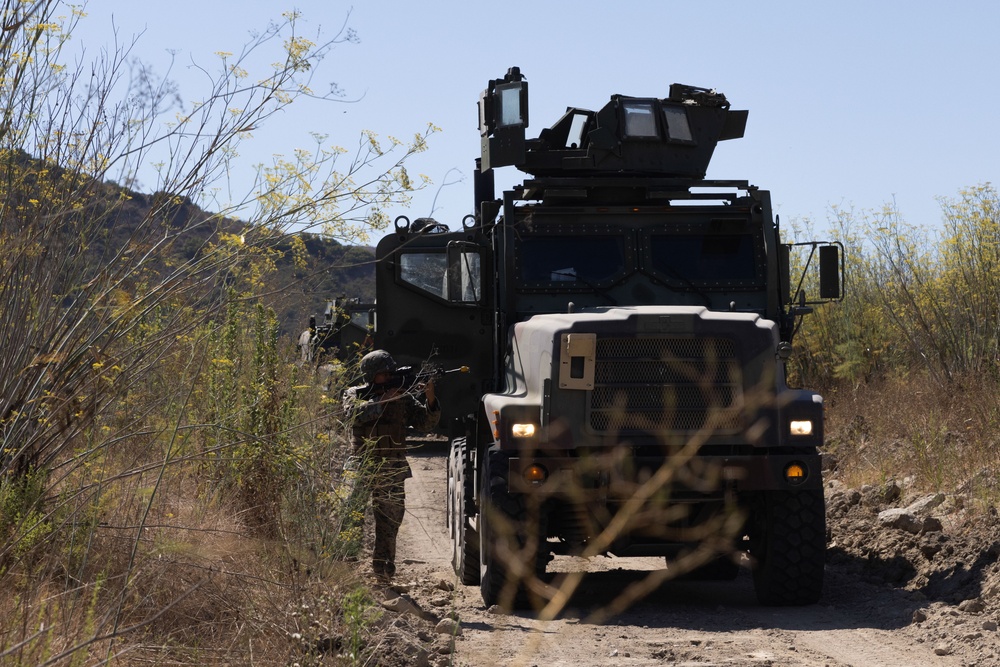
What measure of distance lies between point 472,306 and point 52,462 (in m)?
3.49

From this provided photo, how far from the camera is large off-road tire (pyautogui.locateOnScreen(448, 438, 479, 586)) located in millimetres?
8352

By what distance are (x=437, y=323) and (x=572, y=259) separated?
112 centimetres

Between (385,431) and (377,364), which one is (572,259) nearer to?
(377,364)

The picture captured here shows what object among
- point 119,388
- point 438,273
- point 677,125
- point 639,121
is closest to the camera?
point 119,388

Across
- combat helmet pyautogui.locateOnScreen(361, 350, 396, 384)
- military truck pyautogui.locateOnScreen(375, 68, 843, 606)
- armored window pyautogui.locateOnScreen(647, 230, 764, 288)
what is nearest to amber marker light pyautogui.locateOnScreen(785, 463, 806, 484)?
military truck pyautogui.locateOnScreen(375, 68, 843, 606)

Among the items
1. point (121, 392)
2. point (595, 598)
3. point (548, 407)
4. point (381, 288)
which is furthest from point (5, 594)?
point (381, 288)

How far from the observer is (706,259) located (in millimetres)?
8797

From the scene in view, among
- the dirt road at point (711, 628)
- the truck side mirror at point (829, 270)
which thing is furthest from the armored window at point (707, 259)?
the dirt road at point (711, 628)

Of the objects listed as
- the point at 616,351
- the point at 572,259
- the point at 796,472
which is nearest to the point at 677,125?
the point at 572,259

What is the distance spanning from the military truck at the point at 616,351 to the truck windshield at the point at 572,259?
0.01m

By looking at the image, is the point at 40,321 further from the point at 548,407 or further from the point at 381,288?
the point at 381,288

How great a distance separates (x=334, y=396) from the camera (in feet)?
33.6

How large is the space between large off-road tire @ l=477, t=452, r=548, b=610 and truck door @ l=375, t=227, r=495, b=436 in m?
1.78

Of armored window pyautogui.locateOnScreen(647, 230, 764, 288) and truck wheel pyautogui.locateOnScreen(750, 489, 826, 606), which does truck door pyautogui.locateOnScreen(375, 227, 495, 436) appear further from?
truck wheel pyautogui.locateOnScreen(750, 489, 826, 606)
